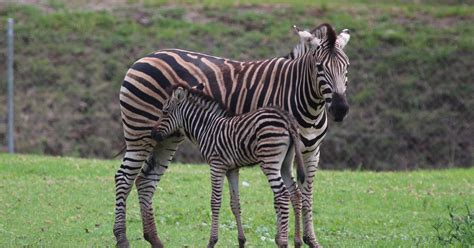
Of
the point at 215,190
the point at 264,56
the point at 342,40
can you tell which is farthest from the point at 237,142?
the point at 264,56

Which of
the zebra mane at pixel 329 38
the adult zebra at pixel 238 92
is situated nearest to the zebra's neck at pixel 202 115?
the adult zebra at pixel 238 92

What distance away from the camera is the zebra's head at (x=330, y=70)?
26.6ft

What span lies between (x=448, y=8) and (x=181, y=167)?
10.1 meters

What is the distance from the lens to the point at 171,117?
9.22 m

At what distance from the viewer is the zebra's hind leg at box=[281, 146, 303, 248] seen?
8.57 meters

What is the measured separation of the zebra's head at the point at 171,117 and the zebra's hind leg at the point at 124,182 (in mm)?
482

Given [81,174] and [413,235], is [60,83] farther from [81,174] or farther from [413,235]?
[413,235]

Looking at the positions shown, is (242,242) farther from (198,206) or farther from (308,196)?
(198,206)

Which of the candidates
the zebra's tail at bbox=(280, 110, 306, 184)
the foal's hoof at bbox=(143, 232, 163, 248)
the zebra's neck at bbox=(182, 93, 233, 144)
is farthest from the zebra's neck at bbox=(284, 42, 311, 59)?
the foal's hoof at bbox=(143, 232, 163, 248)

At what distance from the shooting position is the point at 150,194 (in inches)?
384

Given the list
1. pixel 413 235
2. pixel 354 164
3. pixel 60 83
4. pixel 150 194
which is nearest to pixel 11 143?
pixel 60 83

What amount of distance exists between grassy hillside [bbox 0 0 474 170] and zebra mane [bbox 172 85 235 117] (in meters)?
8.97

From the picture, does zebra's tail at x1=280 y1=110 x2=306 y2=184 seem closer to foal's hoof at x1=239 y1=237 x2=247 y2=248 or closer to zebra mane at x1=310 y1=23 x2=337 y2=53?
zebra mane at x1=310 y1=23 x2=337 y2=53

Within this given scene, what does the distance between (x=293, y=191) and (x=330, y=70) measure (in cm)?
122
